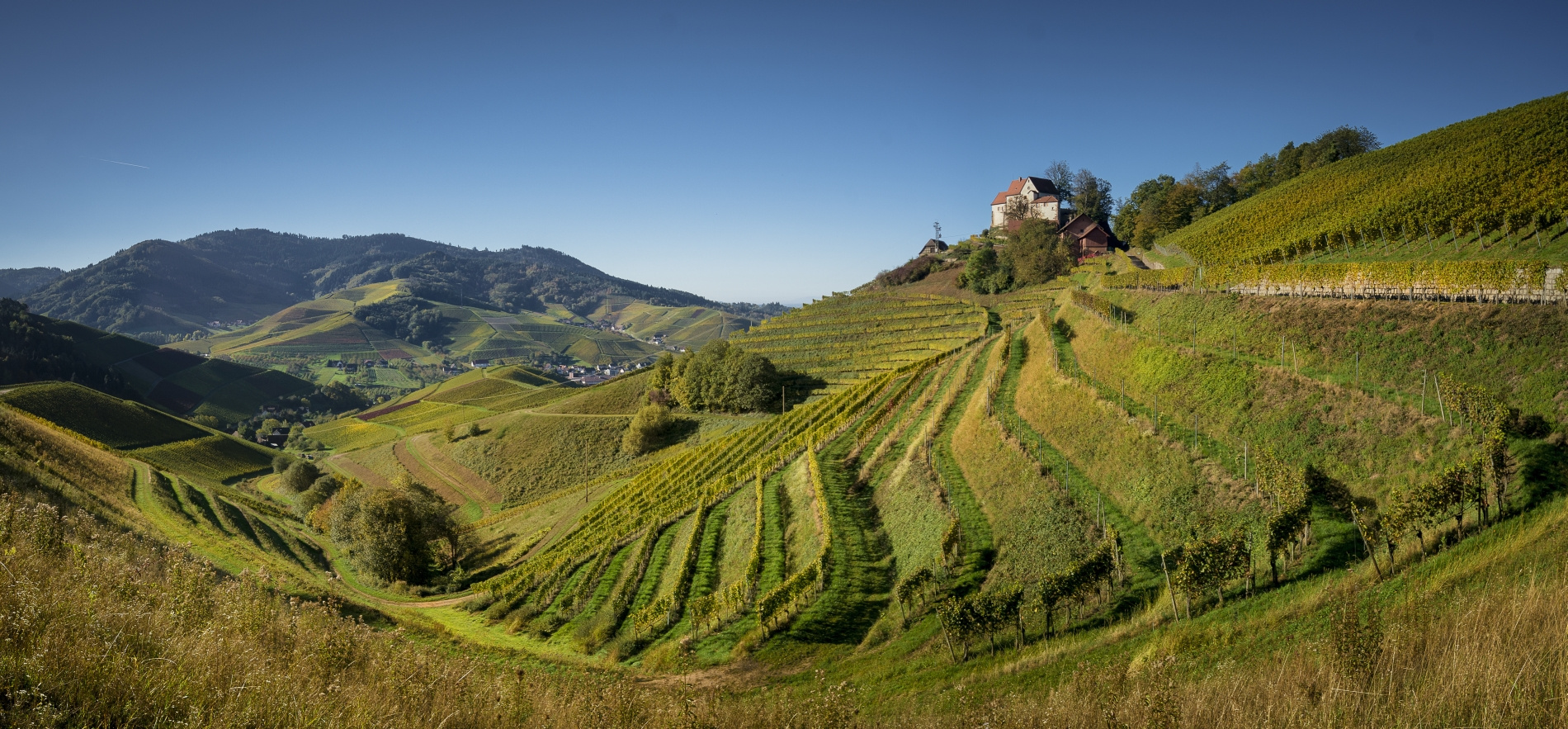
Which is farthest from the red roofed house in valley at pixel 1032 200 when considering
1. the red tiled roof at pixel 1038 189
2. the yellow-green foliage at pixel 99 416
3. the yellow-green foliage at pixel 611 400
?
the yellow-green foliage at pixel 99 416

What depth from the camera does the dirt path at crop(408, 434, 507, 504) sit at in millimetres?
78562

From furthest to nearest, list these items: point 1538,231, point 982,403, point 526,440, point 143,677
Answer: point 526,440 → point 982,403 → point 1538,231 → point 143,677

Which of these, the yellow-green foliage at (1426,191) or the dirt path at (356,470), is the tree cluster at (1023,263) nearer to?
the yellow-green foliage at (1426,191)

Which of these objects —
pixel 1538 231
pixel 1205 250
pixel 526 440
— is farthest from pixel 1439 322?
pixel 526 440

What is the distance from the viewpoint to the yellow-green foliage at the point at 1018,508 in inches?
897

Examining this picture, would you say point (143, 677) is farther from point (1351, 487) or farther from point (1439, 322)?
point (1439, 322)

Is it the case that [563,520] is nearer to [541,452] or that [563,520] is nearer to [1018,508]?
[541,452]

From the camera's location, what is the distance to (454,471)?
86.7 metres

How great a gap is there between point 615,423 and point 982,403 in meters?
60.2

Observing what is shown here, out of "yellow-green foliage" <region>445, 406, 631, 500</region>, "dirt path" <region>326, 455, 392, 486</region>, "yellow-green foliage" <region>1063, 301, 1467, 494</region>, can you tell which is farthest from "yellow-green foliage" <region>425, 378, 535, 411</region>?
"yellow-green foliage" <region>1063, 301, 1467, 494</region>

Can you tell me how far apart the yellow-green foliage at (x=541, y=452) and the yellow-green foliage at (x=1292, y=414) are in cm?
6147

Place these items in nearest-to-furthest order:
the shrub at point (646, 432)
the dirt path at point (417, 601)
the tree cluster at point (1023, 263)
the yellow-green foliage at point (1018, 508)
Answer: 1. the yellow-green foliage at point (1018, 508)
2. the dirt path at point (417, 601)
3. the shrub at point (646, 432)
4. the tree cluster at point (1023, 263)

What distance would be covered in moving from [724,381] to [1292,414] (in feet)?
224

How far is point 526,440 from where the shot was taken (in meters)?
87.1
